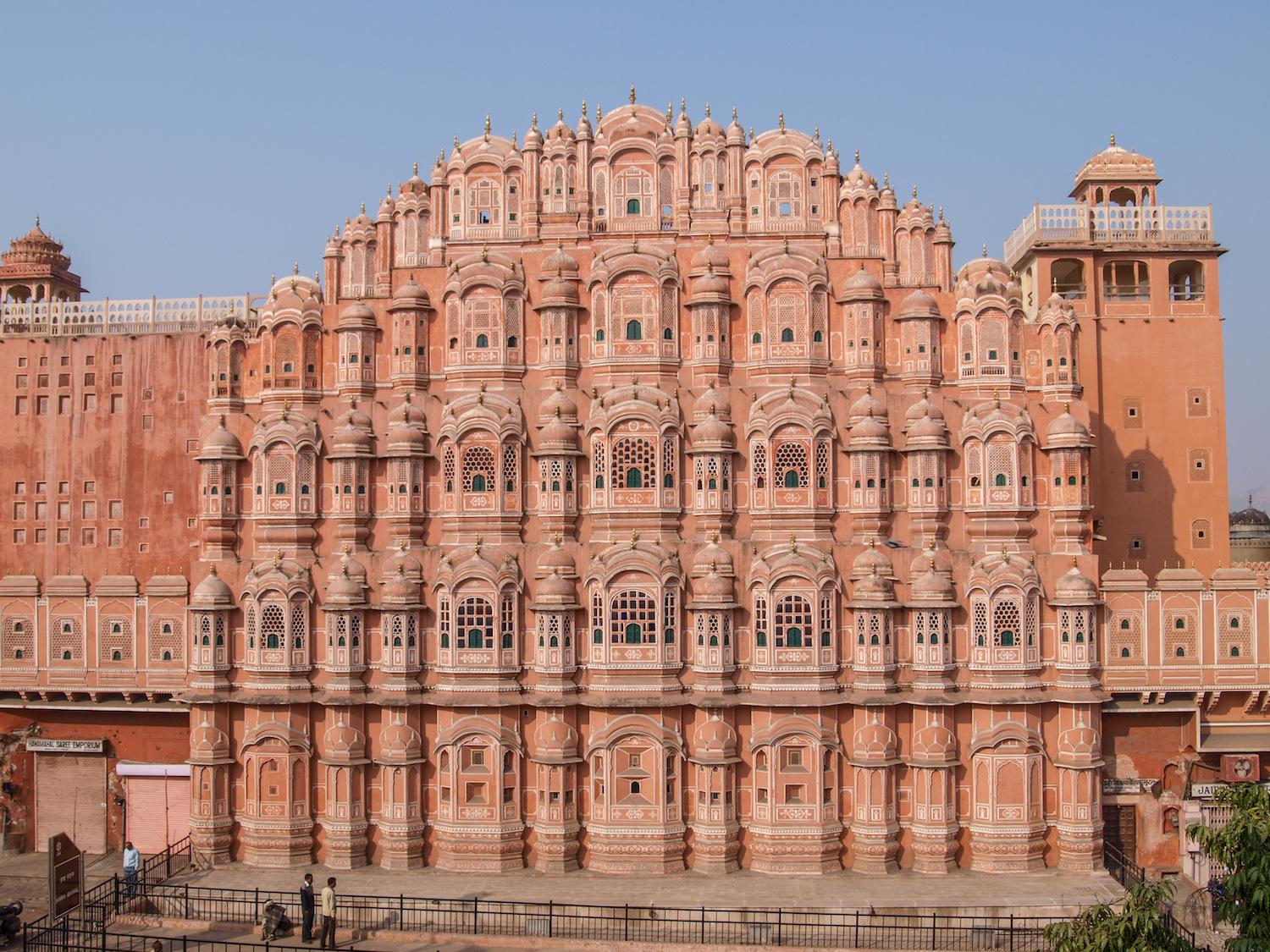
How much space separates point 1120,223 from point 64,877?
1506 inches

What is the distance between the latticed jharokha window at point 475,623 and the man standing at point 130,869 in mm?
10091

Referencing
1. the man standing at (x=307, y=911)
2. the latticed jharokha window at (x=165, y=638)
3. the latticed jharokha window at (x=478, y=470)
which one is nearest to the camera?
the man standing at (x=307, y=911)

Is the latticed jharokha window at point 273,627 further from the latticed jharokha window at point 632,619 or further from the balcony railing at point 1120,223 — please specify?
the balcony railing at point 1120,223

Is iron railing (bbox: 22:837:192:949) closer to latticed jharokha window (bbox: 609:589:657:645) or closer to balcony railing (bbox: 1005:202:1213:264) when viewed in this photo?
latticed jharokha window (bbox: 609:589:657:645)

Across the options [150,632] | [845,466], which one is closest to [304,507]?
[150,632]

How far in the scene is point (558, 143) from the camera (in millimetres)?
37875

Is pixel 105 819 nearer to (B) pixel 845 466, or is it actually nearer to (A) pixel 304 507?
(A) pixel 304 507

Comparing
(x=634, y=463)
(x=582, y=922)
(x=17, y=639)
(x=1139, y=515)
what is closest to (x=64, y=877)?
(x=582, y=922)

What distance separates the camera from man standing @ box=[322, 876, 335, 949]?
3019cm

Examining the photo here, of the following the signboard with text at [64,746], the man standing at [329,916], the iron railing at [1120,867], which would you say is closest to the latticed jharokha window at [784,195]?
the iron railing at [1120,867]

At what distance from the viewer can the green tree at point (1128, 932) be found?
19.2 m

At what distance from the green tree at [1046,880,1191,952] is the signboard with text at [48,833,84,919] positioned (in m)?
16.8

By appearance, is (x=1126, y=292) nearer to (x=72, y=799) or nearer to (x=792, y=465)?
(x=792, y=465)

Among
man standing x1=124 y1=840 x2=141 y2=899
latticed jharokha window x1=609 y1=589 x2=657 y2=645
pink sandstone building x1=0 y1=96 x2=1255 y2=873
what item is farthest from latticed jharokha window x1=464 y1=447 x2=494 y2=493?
man standing x1=124 y1=840 x2=141 y2=899
